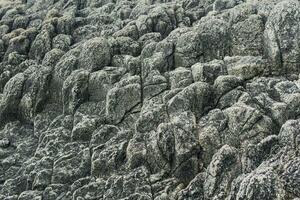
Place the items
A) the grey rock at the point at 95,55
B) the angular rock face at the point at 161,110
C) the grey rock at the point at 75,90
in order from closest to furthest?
the angular rock face at the point at 161,110, the grey rock at the point at 75,90, the grey rock at the point at 95,55

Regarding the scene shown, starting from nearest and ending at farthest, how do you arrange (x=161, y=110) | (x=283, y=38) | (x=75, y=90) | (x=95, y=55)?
(x=161, y=110)
(x=283, y=38)
(x=75, y=90)
(x=95, y=55)

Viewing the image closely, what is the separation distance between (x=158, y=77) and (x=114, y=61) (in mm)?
14149

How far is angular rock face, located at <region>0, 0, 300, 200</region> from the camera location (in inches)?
1757

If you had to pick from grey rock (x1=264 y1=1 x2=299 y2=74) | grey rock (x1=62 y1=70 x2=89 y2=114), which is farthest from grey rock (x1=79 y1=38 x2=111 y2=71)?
grey rock (x1=264 y1=1 x2=299 y2=74)

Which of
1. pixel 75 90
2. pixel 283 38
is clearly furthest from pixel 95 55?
pixel 283 38

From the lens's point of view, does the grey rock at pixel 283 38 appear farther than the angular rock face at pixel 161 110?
Yes

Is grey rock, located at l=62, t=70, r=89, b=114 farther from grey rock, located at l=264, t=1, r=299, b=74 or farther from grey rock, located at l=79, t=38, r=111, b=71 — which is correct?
grey rock, located at l=264, t=1, r=299, b=74

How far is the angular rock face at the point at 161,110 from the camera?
1757 inches

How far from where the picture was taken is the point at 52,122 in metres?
68.1

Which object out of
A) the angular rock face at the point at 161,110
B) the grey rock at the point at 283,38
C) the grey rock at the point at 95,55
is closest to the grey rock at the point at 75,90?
the angular rock face at the point at 161,110

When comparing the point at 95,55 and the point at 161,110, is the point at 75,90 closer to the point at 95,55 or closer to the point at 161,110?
the point at 95,55

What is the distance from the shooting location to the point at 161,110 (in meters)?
57.5

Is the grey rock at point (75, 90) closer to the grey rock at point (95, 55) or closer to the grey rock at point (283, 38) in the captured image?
the grey rock at point (95, 55)

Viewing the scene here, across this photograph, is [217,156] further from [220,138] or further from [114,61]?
[114,61]
